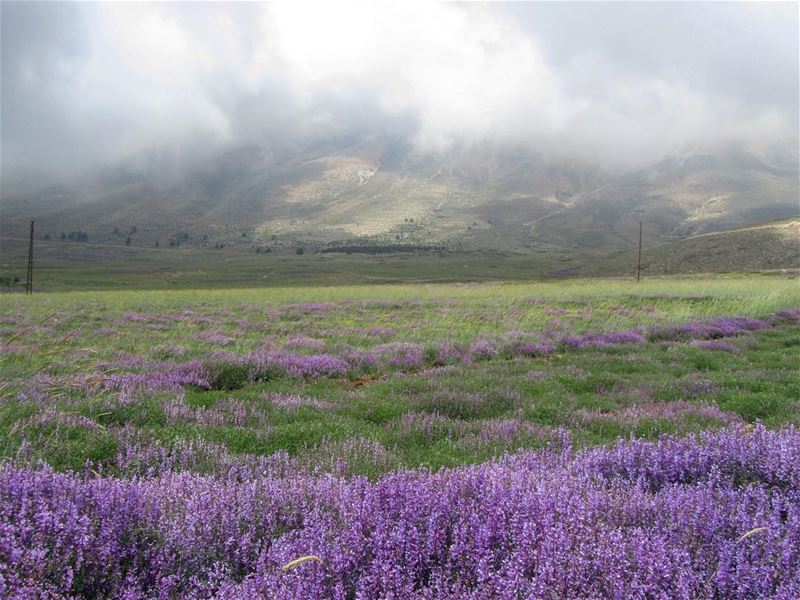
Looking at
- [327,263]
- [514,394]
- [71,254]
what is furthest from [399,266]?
[514,394]

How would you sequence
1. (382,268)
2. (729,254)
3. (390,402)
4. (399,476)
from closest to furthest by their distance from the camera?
(399,476), (390,402), (729,254), (382,268)

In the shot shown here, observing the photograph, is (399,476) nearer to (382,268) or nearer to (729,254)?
(729,254)

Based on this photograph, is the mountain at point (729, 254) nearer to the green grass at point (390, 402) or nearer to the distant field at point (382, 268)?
the distant field at point (382, 268)

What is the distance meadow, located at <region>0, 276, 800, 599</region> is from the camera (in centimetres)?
292

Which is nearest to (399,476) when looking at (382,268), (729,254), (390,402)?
Answer: (390,402)

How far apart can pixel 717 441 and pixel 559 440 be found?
6.61ft

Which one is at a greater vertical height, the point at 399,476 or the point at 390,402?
the point at 399,476

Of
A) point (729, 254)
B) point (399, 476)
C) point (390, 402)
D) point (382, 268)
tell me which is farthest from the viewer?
point (382, 268)

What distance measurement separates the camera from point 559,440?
696cm

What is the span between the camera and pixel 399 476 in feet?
→ 13.6

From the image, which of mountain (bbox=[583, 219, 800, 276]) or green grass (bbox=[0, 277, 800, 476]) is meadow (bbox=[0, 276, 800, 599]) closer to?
green grass (bbox=[0, 277, 800, 476])

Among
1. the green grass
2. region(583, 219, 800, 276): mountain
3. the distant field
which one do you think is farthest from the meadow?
region(583, 219, 800, 276): mountain

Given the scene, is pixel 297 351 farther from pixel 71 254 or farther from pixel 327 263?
pixel 71 254

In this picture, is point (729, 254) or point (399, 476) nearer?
point (399, 476)
